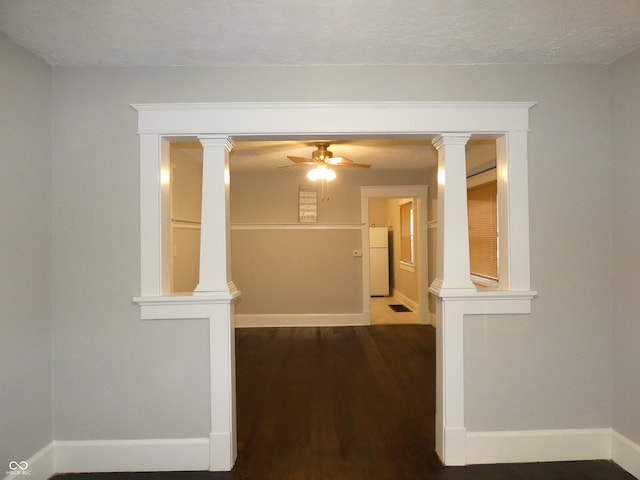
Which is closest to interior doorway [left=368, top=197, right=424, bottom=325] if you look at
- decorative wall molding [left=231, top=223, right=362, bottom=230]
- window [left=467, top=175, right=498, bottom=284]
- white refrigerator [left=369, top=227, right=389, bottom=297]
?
white refrigerator [left=369, top=227, right=389, bottom=297]

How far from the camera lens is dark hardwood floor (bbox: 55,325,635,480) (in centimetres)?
206

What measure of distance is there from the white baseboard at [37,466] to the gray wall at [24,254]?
0.03 m

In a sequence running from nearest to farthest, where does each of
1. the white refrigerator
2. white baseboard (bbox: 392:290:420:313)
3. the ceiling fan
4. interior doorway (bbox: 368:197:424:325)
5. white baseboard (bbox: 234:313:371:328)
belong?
the ceiling fan < white baseboard (bbox: 234:313:371:328) < white baseboard (bbox: 392:290:420:313) < interior doorway (bbox: 368:197:424:325) < the white refrigerator

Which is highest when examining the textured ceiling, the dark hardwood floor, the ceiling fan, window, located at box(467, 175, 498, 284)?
the textured ceiling

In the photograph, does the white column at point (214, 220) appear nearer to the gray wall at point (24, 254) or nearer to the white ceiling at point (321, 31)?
the white ceiling at point (321, 31)

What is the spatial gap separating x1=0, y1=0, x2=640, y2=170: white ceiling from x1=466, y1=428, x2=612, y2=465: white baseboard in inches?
89.8

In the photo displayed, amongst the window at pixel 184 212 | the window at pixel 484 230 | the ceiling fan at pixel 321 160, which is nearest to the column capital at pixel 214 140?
the window at pixel 184 212

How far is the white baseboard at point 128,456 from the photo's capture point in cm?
209

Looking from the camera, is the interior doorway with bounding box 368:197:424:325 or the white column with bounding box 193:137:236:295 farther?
the interior doorway with bounding box 368:197:424:325

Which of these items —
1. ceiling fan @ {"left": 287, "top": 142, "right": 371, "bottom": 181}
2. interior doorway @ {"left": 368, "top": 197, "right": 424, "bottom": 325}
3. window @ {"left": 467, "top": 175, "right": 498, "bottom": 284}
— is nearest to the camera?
window @ {"left": 467, "top": 175, "right": 498, "bottom": 284}

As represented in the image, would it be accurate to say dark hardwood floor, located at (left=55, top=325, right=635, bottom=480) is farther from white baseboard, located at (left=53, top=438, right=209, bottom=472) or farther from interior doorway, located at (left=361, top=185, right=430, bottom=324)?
→ interior doorway, located at (left=361, top=185, right=430, bottom=324)

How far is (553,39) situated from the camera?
189 cm

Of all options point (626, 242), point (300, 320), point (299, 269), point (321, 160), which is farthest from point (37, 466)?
point (299, 269)

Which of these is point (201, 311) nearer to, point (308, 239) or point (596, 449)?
point (596, 449)
